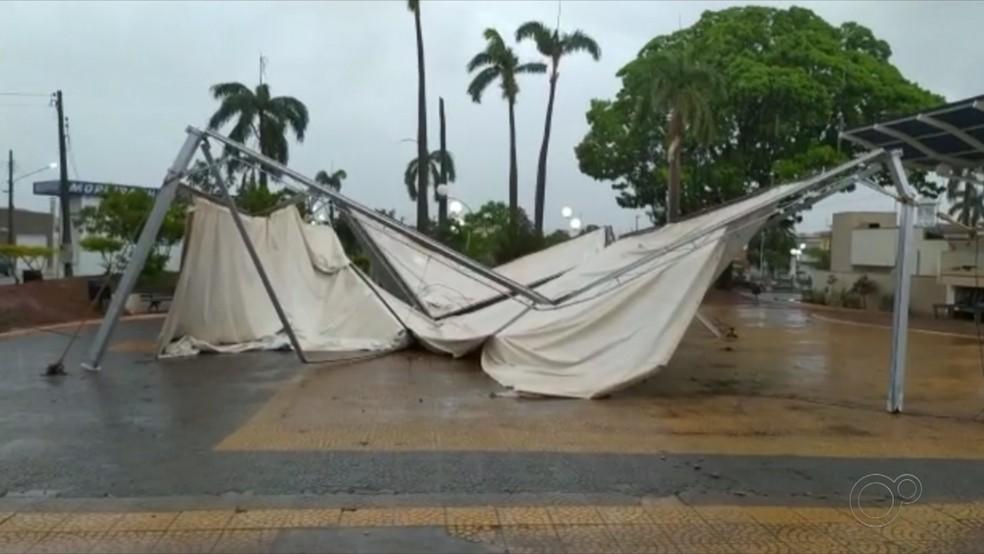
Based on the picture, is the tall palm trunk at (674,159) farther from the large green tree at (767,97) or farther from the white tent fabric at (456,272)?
the white tent fabric at (456,272)

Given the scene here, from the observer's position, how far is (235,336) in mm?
15578

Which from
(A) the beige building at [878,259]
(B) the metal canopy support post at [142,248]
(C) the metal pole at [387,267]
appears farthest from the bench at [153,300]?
(A) the beige building at [878,259]

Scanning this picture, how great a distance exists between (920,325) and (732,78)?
1464 centimetres

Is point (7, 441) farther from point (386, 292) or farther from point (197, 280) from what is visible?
point (386, 292)

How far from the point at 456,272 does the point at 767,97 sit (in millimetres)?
21077

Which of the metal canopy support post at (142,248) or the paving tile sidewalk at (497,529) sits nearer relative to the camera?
the paving tile sidewalk at (497,529)

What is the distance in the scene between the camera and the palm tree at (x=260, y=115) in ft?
130

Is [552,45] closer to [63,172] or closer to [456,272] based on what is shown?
[63,172]

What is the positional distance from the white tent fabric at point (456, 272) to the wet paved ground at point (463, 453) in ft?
15.9

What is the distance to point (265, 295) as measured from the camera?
16.5 m

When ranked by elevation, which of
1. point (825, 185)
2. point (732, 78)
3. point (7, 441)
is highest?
point (732, 78)

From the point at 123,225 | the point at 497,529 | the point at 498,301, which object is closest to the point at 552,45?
the point at 123,225

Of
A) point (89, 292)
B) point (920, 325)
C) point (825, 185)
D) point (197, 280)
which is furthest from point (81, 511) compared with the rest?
point (920, 325)

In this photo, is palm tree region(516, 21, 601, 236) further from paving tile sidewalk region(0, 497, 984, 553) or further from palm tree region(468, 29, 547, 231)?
paving tile sidewalk region(0, 497, 984, 553)
